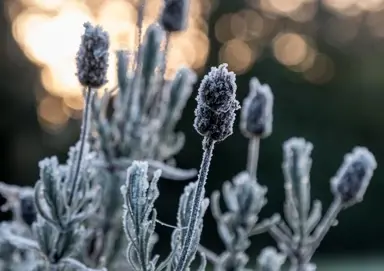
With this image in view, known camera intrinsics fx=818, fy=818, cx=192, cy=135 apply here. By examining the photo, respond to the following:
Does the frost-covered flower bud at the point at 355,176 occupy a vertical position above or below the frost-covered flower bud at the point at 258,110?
below

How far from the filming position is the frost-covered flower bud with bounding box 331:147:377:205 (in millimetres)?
1111

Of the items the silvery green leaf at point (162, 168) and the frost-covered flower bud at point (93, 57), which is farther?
the silvery green leaf at point (162, 168)

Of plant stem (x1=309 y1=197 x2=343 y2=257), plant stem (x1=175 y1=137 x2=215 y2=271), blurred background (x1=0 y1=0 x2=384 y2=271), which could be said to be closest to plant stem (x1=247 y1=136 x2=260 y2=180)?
plant stem (x1=309 y1=197 x2=343 y2=257)

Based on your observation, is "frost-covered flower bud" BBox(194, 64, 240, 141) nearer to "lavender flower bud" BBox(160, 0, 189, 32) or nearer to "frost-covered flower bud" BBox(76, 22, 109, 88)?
"frost-covered flower bud" BBox(76, 22, 109, 88)

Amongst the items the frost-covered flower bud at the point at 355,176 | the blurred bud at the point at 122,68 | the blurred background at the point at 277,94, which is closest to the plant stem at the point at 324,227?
the frost-covered flower bud at the point at 355,176

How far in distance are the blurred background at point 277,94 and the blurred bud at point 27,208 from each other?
785 centimetres

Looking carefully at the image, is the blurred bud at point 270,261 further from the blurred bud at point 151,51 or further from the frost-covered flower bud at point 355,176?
the blurred bud at point 151,51

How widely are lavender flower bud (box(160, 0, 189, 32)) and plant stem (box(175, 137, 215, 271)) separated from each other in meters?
0.51

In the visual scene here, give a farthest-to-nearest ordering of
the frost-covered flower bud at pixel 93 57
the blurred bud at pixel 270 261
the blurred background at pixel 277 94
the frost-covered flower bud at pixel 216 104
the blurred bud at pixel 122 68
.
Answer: the blurred background at pixel 277 94 < the blurred bud at pixel 122 68 < the blurred bud at pixel 270 261 < the frost-covered flower bud at pixel 93 57 < the frost-covered flower bud at pixel 216 104

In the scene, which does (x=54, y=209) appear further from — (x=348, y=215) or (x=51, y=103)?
(x=348, y=215)

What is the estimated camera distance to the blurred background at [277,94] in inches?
409

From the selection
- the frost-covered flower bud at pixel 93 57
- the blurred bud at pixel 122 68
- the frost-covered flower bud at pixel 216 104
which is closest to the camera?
the frost-covered flower bud at pixel 216 104

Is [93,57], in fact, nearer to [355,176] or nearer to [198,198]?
[198,198]

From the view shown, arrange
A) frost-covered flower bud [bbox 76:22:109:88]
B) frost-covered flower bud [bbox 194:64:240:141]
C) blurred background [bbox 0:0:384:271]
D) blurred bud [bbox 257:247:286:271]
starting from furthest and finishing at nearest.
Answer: blurred background [bbox 0:0:384:271] < blurred bud [bbox 257:247:286:271] < frost-covered flower bud [bbox 76:22:109:88] < frost-covered flower bud [bbox 194:64:240:141]
